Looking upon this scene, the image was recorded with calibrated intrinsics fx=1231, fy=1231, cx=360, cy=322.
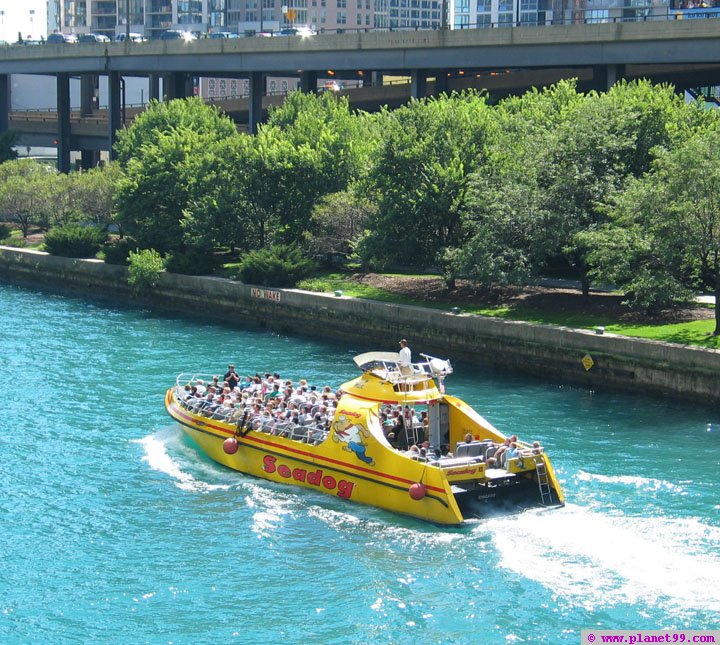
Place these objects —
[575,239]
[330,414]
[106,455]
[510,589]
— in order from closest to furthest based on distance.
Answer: [510,589] < [330,414] < [106,455] < [575,239]

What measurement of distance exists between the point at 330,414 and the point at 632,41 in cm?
4090

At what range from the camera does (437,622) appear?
2625 centimetres

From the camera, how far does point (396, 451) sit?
106 feet

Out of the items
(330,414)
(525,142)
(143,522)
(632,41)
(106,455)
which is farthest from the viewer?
(632,41)

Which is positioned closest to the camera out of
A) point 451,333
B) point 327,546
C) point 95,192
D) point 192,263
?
point 327,546

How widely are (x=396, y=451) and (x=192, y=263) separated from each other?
39.0 metres

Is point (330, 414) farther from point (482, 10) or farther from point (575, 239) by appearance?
point (482, 10)

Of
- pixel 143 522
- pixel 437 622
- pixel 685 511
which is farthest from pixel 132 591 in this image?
pixel 685 511

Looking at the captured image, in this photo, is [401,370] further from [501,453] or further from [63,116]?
[63,116]

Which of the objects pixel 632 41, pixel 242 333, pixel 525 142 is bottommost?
pixel 242 333

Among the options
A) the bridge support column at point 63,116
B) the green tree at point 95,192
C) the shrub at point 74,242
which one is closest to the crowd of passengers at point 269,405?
the shrub at point 74,242

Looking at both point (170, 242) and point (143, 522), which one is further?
point (170, 242)

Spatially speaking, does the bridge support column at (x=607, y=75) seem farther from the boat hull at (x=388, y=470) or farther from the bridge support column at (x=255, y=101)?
the boat hull at (x=388, y=470)

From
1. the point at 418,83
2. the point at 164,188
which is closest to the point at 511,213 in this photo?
the point at 164,188
